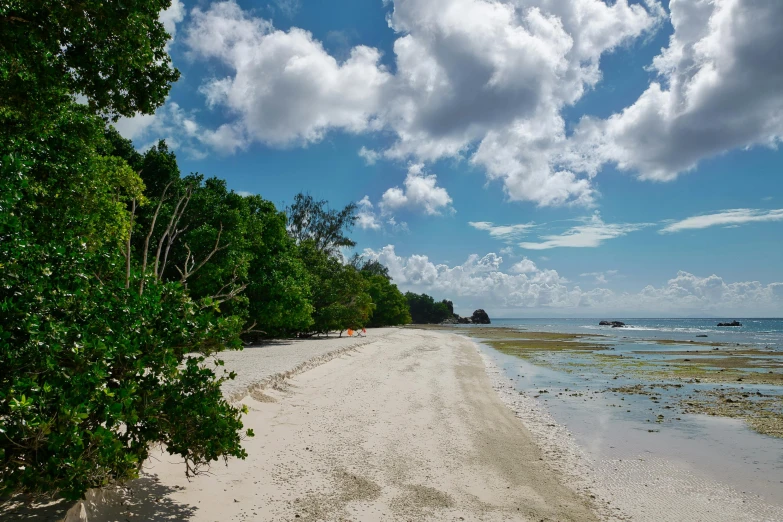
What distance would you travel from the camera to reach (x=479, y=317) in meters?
Answer: 173

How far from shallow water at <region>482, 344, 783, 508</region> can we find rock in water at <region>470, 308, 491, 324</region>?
153968 mm

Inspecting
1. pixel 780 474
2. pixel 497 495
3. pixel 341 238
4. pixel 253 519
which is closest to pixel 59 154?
pixel 253 519

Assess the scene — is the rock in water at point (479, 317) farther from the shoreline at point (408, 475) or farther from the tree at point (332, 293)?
the shoreline at point (408, 475)

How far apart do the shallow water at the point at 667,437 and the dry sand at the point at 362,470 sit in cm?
184

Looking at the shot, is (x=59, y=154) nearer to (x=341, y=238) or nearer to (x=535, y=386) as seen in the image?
(x=535, y=386)

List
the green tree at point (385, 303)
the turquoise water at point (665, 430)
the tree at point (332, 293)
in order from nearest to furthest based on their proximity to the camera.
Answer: the turquoise water at point (665, 430) < the tree at point (332, 293) < the green tree at point (385, 303)

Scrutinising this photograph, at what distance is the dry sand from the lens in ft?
21.0

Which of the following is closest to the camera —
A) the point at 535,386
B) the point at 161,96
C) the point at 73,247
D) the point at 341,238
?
the point at 73,247

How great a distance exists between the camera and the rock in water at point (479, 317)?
17162 centimetres

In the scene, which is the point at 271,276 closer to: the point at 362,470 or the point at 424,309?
the point at 362,470

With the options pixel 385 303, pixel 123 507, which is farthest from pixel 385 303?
pixel 123 507

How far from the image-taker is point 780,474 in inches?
359

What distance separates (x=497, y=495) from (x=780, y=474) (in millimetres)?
6037

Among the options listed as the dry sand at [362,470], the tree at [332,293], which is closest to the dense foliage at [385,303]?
the tree at [332,293]
